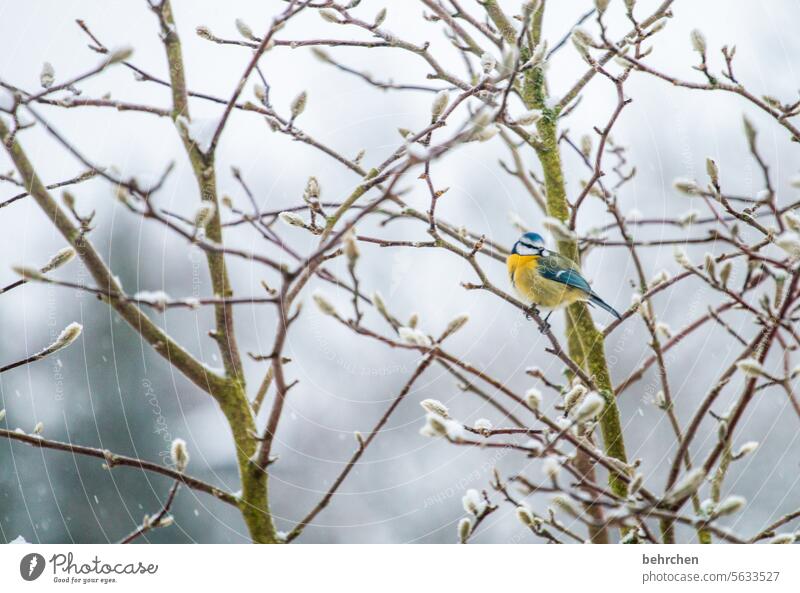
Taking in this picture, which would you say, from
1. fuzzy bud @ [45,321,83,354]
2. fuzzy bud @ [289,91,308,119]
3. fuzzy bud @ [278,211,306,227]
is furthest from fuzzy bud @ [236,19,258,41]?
fuzzy bud @ [45,321,83,354]

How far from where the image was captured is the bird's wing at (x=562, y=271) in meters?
0.87

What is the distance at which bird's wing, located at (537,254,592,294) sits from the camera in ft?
2.85

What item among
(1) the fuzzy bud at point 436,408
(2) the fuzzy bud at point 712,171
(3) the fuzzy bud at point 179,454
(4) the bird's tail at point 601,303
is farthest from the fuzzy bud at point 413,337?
(4) the bird's tail at point 601,303

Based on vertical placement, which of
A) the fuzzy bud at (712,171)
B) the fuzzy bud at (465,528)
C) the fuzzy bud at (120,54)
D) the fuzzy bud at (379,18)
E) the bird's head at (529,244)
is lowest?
the fuzzy bud at (465,528)

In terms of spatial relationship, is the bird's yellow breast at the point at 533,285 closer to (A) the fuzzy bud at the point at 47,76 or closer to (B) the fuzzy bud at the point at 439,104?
(B) the fuzzy bud at the point at 439,104

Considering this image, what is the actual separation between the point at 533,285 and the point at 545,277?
0.11 feet

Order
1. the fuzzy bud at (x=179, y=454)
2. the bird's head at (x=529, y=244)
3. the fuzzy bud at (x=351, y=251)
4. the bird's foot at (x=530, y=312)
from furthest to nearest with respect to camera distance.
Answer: the bird's head at (x=529, y=244) → the bird's foot at (x=530, y=312) → the fuzzy bud at (x=179, y=454) → the fuzzy bud at (x=351, y=251)

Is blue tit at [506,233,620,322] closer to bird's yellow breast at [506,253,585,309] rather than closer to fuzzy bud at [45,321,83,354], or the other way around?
bird's yellow breast at [506,253,585,309]

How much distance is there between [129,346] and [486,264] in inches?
19.9

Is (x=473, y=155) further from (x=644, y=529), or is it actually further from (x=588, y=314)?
(x=644, y=529)

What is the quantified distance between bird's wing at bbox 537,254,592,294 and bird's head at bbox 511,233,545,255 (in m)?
0.02

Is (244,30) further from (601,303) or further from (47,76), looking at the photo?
(601,303)

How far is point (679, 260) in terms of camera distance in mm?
640
